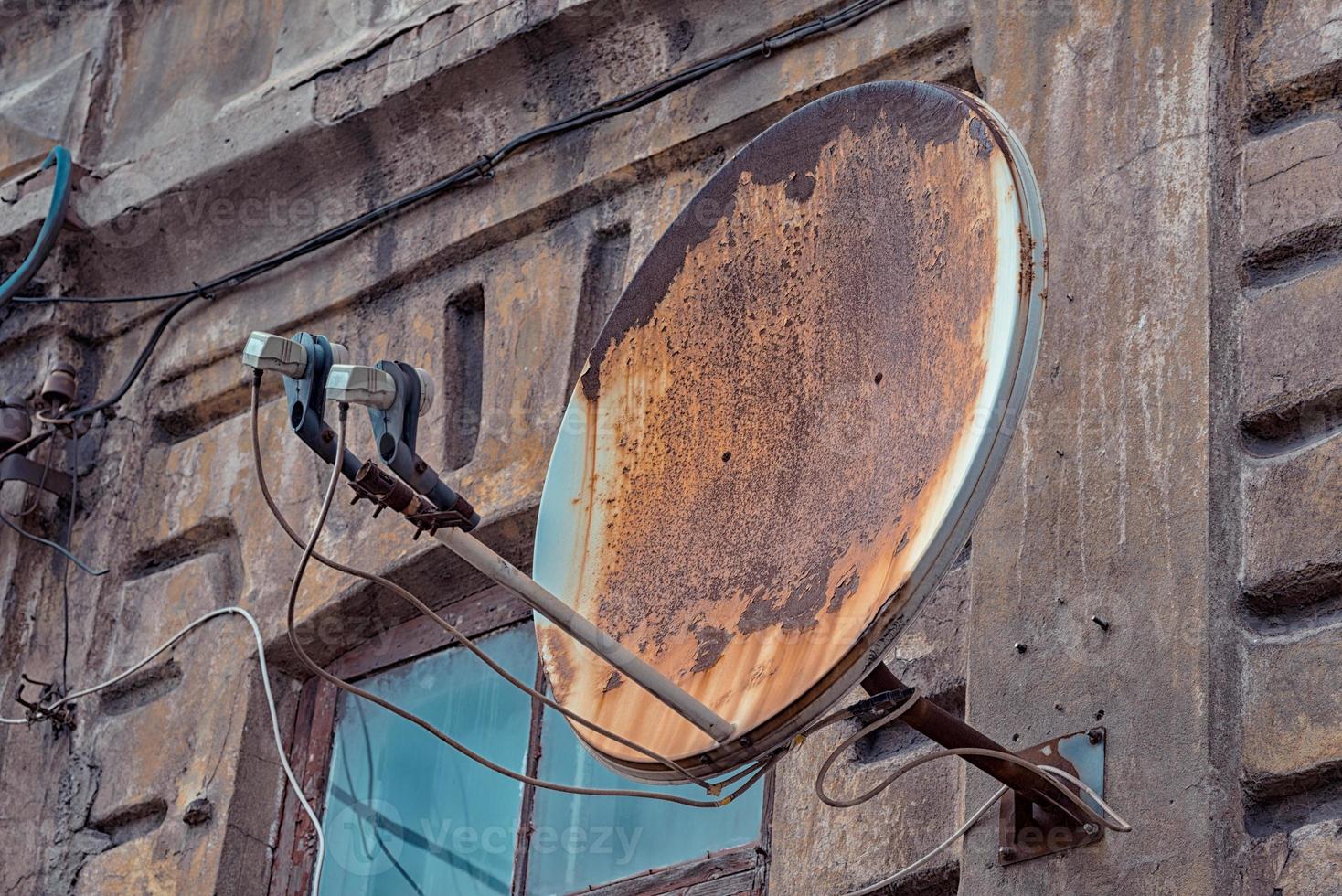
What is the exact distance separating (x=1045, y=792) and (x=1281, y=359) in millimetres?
786

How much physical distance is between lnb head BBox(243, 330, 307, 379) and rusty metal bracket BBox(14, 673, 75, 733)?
2.44m

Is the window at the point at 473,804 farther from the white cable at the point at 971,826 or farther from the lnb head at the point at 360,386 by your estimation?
Result: the lnb head at the point at 360,386

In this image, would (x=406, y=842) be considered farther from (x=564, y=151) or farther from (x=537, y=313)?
(x=564, y=151)

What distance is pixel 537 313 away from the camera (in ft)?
15.7

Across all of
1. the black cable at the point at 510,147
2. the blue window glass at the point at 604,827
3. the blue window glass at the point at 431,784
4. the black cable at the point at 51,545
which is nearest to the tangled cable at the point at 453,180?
the black cable at the point at 510,147

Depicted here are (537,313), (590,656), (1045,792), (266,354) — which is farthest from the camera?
(537,313)

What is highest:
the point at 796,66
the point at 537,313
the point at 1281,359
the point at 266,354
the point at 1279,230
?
the point at 796,66

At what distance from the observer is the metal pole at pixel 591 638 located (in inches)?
110

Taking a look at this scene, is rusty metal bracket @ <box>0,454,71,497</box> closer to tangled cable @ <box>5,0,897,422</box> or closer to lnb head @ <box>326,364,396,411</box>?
tangled cable @ <box>5,0,897,422</box>

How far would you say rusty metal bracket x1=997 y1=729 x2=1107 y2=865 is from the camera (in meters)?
3.11

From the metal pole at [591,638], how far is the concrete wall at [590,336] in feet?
1.98

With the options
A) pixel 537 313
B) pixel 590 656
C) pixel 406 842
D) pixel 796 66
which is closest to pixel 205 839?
pixel 406 842

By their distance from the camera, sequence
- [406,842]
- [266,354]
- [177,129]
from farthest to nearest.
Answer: [177,129], [406,842], [266,354]

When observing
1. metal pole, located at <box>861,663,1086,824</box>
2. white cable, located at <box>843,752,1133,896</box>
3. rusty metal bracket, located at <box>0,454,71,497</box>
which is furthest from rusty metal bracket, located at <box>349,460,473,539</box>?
rusty metal bracket, located at <box>0,454,71,497</box>
